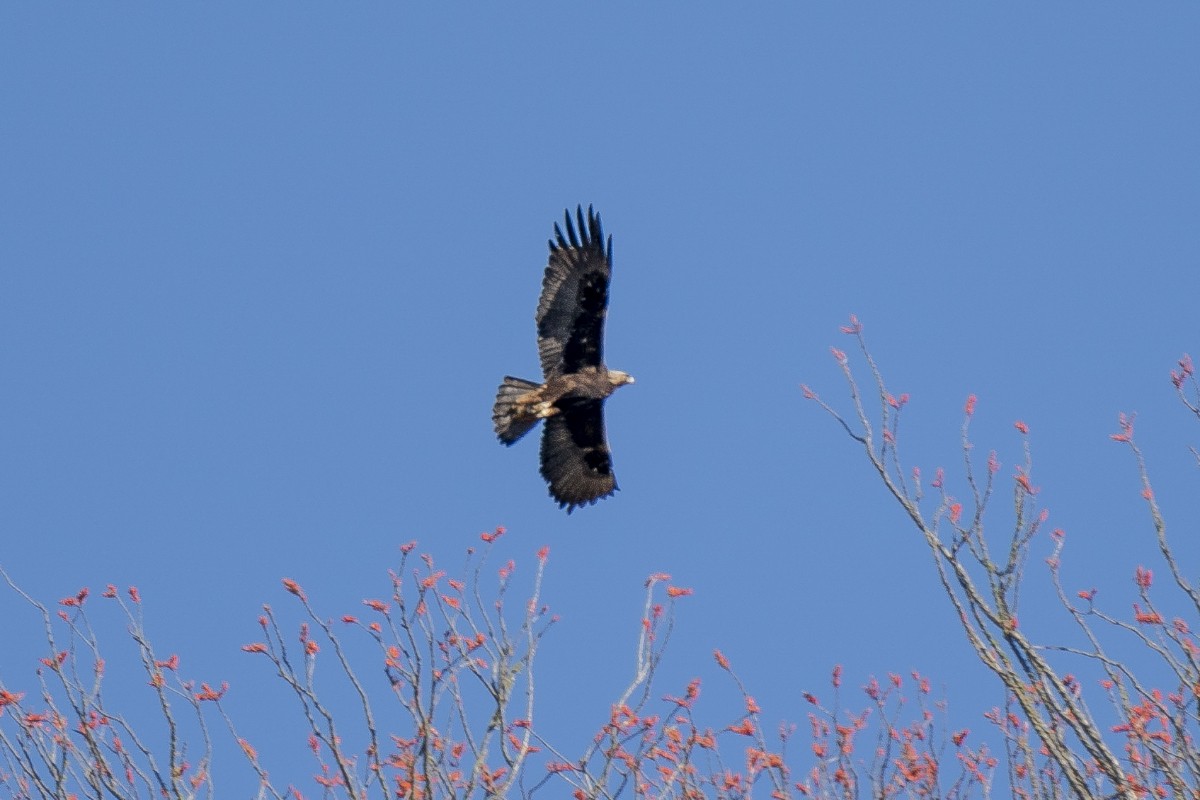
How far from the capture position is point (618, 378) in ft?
40.1

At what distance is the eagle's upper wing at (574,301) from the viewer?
11.8 metres

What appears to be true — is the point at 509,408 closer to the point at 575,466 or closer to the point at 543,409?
the point at 543,409

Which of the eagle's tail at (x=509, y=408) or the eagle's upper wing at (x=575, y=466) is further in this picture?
the eagle's upper wing at (x=575, y=466)

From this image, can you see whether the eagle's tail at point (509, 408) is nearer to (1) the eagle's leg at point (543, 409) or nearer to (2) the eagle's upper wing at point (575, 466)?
(1) the eagle's leg at point (543, 409)

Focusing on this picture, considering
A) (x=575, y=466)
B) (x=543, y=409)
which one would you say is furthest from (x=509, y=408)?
(x=575, y=466)

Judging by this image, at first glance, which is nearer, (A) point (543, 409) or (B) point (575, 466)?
(A) point (543, 409)

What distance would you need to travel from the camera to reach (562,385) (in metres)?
12.0

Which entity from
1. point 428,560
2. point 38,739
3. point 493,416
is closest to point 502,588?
point 428,560

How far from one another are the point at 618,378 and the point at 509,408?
895 mm

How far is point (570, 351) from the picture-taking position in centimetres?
1202

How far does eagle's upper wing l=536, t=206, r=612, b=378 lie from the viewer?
1178 centimetres

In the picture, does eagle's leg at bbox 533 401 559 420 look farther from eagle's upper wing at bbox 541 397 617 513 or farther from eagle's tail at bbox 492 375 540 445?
eagle's upper wing at bbox 541 397 617 513

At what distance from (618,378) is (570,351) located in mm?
465

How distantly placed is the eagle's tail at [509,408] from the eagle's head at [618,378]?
1.91 ft
